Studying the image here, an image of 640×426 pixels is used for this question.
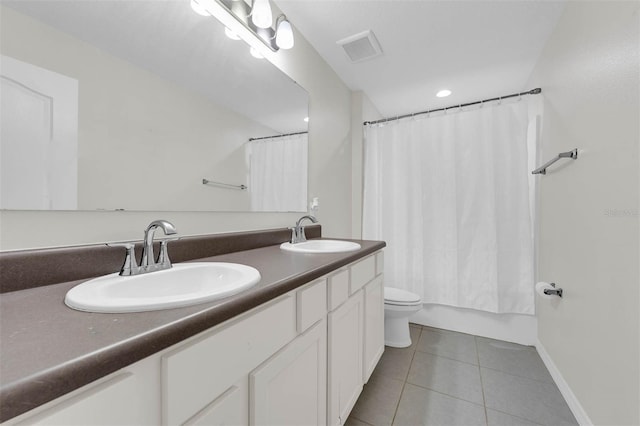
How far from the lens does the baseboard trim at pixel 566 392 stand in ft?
4.03

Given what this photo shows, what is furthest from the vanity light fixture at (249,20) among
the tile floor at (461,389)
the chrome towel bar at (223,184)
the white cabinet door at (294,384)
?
the tile floor at (461,389)

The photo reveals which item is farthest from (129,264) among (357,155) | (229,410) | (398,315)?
(357,155)

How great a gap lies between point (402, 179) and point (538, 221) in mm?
1052

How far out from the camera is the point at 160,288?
2.59 feet

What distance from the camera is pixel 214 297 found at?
22.0 inches

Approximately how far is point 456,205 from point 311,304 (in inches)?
69.6

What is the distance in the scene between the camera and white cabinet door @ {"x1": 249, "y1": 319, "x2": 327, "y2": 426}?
666 millimetres

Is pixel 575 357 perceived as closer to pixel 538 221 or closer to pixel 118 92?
pixel 538 221

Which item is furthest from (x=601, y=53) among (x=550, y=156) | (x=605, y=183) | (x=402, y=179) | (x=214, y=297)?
(x=214, y=297)

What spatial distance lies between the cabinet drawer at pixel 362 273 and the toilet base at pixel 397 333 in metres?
0.74

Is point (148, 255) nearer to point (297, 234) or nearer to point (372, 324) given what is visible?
point (297, 234)

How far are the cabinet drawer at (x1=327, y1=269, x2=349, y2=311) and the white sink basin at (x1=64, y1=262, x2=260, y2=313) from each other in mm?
360

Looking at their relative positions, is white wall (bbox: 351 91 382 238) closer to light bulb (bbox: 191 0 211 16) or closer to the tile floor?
the tile floor

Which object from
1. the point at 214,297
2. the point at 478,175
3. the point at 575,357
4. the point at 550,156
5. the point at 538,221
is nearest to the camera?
the point at 214,297
